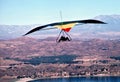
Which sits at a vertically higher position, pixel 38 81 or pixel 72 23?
pixel 72 23

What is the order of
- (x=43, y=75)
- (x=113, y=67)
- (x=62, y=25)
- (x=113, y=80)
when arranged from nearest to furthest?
(x=62, y=25) → (x=113, y=80) → (x=43, y=75) → (x=113, y=67)

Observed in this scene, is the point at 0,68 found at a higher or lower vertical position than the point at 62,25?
lower

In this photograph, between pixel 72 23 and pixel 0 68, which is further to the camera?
pixel 0 68

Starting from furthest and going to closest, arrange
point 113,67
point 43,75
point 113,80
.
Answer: point 113,67, point 43,75, point 113,80

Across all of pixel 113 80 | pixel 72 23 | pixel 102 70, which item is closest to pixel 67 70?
pixel 102 70

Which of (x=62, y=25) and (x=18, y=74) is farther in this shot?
(x=18, y=74)

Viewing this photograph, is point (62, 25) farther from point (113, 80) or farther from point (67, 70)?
point (67, 70)

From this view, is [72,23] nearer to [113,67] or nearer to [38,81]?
[38,81]

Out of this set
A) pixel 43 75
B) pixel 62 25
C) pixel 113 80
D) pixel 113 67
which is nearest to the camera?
pixel 62 25

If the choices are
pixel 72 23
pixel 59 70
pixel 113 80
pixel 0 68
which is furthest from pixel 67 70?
pixel 72 23

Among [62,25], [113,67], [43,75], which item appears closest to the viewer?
[62,25]
